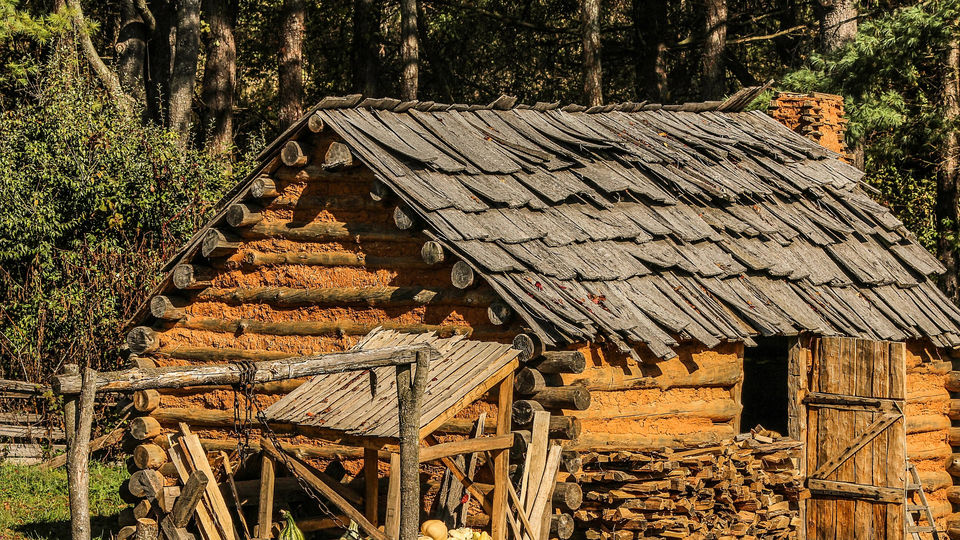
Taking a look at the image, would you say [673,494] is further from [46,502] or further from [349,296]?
[46,502]

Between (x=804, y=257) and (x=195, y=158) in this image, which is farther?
(x=195, y=158)

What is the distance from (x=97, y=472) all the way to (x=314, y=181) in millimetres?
6658

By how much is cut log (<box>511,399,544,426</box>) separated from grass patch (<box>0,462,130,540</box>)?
5.09m

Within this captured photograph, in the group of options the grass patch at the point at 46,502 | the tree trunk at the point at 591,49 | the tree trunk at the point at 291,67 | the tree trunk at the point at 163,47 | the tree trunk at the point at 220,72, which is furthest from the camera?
the tree trunk at the point at 163,47

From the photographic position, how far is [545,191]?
470 inches

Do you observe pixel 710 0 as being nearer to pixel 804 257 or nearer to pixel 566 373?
pixel 804 257

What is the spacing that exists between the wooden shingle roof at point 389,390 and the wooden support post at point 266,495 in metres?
0.44

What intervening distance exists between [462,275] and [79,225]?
9.55 m

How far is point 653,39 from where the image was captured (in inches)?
1140

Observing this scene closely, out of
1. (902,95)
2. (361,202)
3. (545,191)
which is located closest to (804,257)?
(545,191)

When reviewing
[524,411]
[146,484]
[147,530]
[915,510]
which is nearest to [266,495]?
[147,530]

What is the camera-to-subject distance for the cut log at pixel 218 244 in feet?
38.6

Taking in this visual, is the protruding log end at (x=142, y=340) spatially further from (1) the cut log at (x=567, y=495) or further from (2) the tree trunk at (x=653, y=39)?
(2) the tree trunk at (x=653, y=39)

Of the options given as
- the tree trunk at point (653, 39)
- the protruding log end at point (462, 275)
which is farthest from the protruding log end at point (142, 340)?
the tree trunk at point (653, 39)
